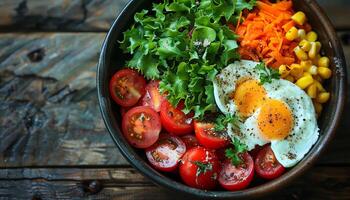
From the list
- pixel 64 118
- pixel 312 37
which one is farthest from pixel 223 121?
pixel 64 118

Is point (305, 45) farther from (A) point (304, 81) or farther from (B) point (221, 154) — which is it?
(B) point (221, 154)

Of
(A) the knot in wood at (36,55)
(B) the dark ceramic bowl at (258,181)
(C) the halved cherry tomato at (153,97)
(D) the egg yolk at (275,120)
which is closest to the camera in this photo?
(B) the dark ceramic bowl at (258,181)

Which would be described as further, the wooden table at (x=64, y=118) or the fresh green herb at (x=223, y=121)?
the wooden table at (x=64, y=118)

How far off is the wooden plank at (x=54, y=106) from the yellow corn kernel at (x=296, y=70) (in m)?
0.43

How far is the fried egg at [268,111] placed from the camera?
8.52 ft

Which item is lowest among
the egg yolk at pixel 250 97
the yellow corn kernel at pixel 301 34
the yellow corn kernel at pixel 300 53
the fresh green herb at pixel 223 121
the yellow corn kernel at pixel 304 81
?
the fresh green herb at pixel 223 121

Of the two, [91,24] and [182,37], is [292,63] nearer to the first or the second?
[182,37]

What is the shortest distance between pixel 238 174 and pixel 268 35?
65 centimetres

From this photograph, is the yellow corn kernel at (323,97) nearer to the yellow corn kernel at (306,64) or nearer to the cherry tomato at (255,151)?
the yellow corn kernel at (306,64)

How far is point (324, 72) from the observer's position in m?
2.64

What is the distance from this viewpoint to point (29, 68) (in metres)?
3.04

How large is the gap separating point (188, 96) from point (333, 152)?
2.70ft

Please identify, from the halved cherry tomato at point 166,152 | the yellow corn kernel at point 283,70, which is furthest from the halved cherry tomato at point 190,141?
the yellow corn kernel at point 283,70

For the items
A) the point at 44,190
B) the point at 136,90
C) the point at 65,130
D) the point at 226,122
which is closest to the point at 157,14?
the point at 136,90
